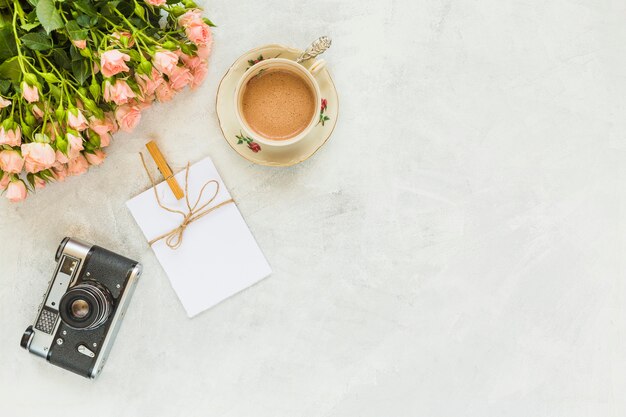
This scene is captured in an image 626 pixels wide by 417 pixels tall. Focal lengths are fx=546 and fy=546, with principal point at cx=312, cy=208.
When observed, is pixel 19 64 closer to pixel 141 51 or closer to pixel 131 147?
pixel 141 51

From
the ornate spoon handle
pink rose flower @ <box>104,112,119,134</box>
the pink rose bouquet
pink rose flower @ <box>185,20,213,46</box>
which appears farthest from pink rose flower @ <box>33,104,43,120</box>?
the ornate spoon handle

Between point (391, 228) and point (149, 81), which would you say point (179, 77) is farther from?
point (391, 228)

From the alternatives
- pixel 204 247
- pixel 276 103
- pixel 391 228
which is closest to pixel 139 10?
pixel 276 103

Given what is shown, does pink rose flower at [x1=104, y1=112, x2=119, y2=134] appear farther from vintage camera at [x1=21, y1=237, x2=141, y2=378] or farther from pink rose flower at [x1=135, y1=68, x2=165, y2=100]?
vintage camera at [x1=21, y1=237, x2=141, y2=378]

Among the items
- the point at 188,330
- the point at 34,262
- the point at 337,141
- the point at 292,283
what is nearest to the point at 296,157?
the point at 337,141

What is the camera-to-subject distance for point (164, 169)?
93cm

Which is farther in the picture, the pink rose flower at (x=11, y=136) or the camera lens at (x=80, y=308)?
the camera lens at (x=80, y=308)

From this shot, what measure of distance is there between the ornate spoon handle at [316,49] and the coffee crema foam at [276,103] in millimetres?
32

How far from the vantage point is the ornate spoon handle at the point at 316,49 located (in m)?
0.83

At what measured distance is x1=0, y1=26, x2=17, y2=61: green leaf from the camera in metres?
0.67

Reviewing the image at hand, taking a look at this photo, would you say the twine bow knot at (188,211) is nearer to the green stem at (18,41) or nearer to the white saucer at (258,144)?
the white saucer at (258,144)

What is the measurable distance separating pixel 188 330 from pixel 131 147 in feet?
1.10

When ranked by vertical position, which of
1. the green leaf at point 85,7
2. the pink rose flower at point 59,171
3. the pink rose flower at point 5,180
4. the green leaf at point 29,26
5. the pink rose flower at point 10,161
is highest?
the green leaf at point 85,7

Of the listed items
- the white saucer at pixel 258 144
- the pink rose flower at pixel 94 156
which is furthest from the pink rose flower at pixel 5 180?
the white saucer at pixel 258 144
